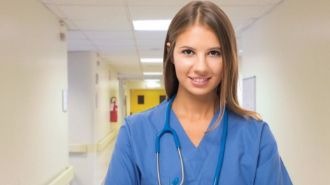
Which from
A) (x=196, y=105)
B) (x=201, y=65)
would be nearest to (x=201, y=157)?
(x=196, y=105)

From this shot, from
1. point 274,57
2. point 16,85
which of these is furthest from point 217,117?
point 274,57

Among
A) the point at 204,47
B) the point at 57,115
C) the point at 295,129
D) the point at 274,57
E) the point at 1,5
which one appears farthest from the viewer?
the point at 57,115

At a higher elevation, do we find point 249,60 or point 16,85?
point 249,60

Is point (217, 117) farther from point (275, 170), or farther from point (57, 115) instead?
A: point (57, 115)

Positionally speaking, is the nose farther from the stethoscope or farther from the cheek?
the stethoscope

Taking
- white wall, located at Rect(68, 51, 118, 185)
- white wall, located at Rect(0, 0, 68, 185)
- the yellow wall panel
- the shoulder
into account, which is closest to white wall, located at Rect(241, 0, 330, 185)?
the shoulder

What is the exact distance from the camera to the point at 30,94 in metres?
2.46

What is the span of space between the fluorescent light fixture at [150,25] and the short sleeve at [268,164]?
2481 millimetres

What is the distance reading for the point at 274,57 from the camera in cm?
286

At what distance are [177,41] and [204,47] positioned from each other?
82mm

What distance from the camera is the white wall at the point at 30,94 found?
2014mm

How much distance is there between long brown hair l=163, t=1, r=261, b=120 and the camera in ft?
3.24

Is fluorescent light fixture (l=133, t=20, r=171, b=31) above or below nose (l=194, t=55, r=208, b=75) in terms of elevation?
above

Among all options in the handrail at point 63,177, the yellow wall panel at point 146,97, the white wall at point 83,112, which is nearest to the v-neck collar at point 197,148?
the handrail at point 63,177
